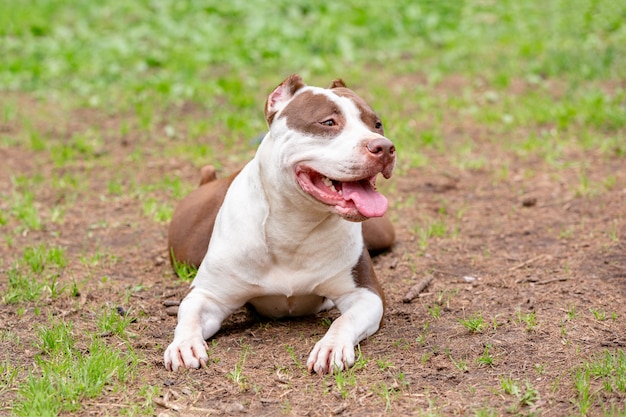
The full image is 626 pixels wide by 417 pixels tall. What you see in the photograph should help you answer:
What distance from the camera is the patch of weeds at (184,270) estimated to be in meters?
5.34

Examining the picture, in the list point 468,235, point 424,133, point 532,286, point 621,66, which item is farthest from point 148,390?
point 621,66

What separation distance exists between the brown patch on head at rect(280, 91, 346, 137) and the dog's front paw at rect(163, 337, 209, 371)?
41.3 inches

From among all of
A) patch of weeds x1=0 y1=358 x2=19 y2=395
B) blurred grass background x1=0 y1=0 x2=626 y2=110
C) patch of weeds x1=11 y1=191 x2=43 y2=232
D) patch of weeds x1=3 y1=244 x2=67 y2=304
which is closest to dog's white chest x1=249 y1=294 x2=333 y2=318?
patch of weeds x1=3 y1=244 x2=67 y2=304

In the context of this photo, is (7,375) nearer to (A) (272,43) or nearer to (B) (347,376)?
(B) (347,376)

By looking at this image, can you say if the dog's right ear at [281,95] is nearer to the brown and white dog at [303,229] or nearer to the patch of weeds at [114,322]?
the brown and white dog at [303,229]

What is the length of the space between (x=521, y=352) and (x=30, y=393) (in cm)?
209

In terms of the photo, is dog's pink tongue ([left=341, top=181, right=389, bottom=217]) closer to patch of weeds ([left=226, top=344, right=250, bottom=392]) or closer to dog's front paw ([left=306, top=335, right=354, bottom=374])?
dog's front paw ([left=306, top=335, right=354, bottom=374])

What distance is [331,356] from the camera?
4.04 m

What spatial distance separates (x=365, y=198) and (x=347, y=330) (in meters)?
0.60

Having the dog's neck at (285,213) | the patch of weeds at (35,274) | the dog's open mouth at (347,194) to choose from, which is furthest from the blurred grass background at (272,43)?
the dog's open mouth at (347,194)

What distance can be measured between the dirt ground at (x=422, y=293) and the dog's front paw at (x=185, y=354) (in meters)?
0.06

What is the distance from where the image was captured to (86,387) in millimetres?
3799

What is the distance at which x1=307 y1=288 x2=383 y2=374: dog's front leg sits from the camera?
404 centimetres

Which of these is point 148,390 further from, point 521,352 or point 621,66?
point 621,66
